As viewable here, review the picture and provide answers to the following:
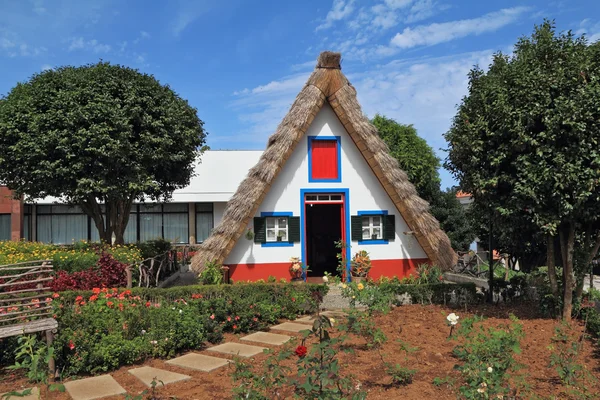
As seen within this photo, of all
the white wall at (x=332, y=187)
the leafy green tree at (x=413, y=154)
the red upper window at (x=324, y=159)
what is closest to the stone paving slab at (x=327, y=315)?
the white wall at (x=332, y=187)

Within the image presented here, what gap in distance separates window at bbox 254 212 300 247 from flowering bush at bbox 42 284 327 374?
288 cm

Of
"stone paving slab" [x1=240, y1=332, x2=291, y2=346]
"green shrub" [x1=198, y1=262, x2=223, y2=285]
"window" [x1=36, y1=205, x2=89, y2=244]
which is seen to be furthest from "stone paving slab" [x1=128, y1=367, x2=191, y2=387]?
"window" [x1=36, y1=205, x2=89, y2=244]

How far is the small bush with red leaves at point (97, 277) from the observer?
9.63 meters

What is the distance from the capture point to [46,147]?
11492 mm

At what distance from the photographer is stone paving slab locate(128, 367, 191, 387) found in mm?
5594

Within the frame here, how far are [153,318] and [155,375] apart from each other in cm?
136

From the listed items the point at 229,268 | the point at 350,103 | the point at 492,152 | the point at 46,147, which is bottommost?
the point at 229,268

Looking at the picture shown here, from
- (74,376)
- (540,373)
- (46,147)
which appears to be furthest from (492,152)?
(46,147)

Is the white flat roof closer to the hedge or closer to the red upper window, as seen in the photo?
the red upper window

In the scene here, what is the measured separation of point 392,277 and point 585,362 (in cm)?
713

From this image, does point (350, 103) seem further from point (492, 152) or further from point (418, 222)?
point (492, 152)

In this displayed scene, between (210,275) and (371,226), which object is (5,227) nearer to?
(210,275)

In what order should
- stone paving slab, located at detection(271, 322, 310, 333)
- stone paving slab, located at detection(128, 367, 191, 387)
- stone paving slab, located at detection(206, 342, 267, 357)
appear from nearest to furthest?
stone paving slab, located at detection(128, 367, 191, 387), stone paving slab, located at detection(206, 342, 267, 357), stone paving slab, located at detection(271, 322, 310, 333)

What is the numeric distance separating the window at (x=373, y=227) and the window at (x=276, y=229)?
1658mm
